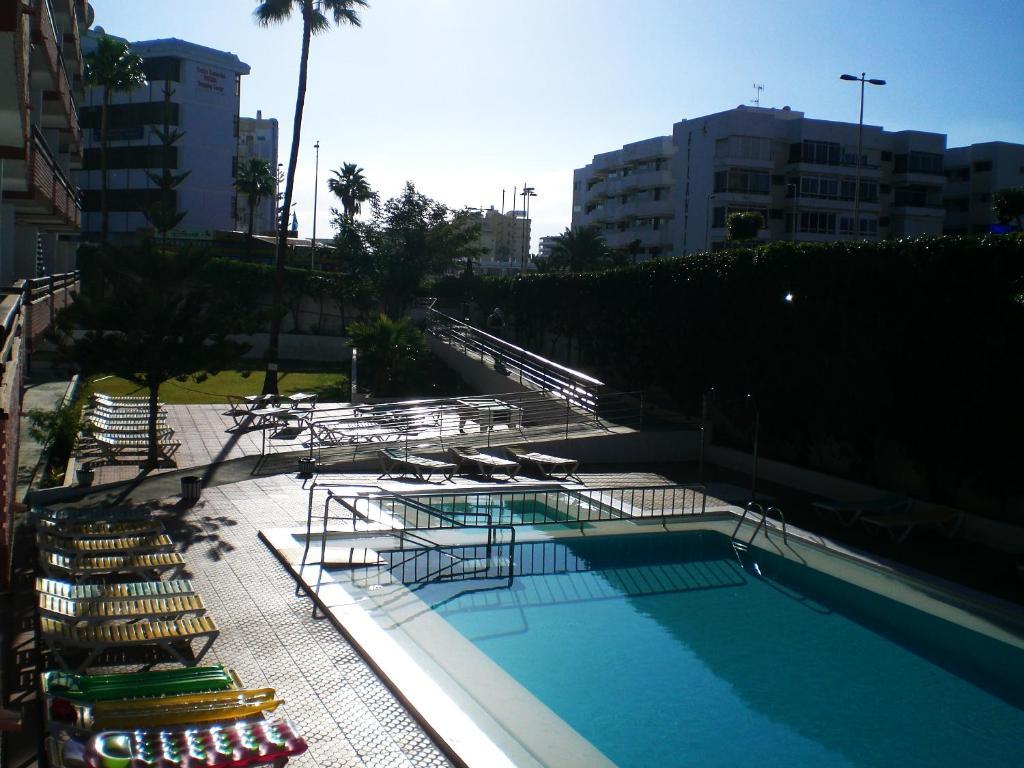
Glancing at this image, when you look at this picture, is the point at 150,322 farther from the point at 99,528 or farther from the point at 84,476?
the point at 99,528

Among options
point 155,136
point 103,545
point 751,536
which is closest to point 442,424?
point 751,536

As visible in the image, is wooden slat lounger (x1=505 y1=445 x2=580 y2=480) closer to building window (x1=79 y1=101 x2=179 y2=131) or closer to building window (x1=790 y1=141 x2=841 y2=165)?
building window (x1=790 y1=141 x2=841 y2=165)

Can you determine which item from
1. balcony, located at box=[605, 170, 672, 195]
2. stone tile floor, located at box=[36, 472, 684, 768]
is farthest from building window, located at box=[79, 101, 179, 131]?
stone tile floor, located at box=[36, 472, 684, 768]

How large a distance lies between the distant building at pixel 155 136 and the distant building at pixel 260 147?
66.2 ft

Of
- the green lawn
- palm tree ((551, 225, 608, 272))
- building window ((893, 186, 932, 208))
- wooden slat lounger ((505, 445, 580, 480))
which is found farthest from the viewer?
building window ((893, 186, 932, 208))

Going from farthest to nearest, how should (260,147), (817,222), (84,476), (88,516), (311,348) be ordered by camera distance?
1. (260,147)
2. (817,222)
3. (311,348)
4. (84,476)
5. (88,516)

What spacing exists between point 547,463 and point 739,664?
922 cm

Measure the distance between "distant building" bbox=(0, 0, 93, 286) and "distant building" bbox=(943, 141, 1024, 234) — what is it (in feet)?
170

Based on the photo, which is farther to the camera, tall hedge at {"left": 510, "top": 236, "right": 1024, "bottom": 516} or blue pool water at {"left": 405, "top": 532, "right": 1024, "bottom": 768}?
tall hedge at {"left": 510, "top": 236, "right": 1024, "bottom": 516}

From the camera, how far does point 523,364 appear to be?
28.7 metres

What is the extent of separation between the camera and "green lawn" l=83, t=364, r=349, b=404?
92.8ft

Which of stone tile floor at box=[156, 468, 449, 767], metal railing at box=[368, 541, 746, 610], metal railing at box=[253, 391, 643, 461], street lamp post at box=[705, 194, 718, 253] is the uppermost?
street lamp post at box=[705, 194, 718, 253]

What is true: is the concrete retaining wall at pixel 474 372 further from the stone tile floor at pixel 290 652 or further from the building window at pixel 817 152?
the building window at pixel 817 152

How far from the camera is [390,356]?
29391 millimetres
